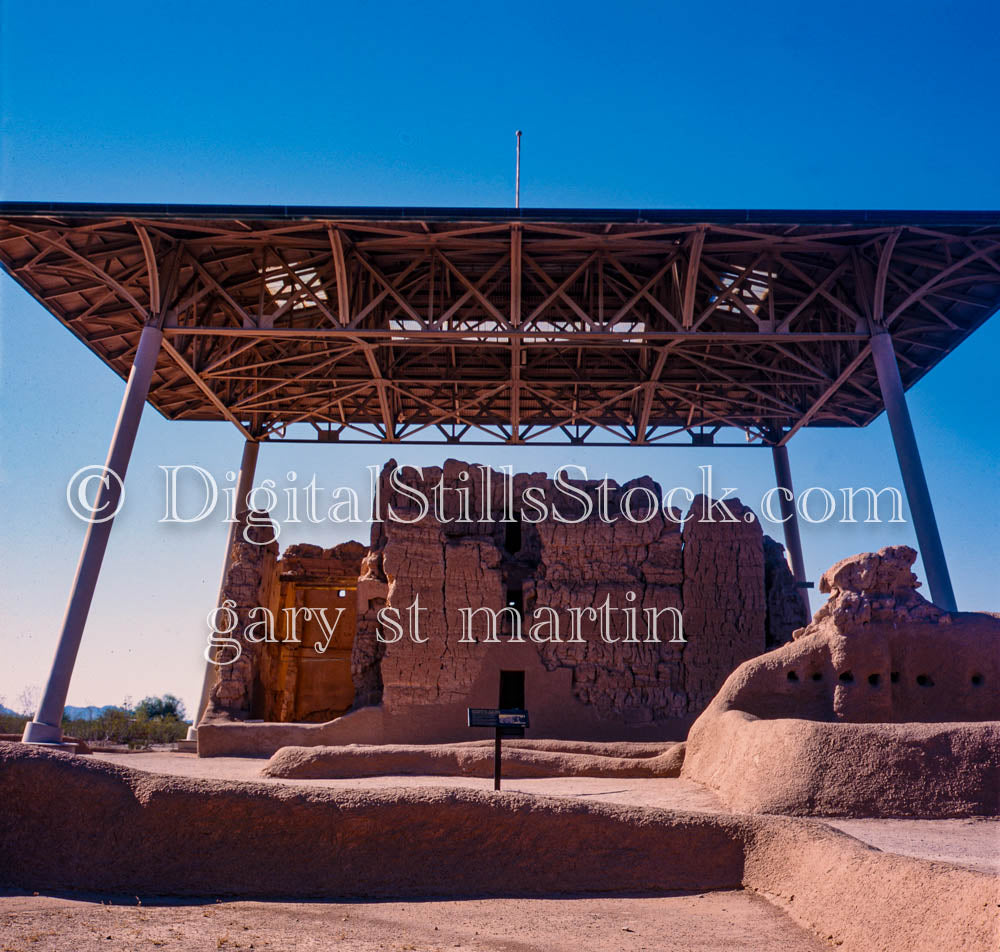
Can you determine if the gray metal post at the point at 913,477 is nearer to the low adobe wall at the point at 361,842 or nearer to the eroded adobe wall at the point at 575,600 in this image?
the eroded adobe wall at the point at 575,600

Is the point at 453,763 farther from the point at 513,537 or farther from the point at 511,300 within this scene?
the point at 511,300

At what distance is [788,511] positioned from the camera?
24.3 meters

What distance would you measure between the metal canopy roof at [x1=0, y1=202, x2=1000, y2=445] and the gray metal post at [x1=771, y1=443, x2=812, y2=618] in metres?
0.66

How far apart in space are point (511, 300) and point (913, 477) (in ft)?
26.5

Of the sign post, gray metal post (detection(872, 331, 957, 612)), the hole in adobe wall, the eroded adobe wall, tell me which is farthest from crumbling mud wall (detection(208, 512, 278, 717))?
gray metal post (detection(872, 331, 957, 612))

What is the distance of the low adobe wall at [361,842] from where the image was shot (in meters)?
6.72

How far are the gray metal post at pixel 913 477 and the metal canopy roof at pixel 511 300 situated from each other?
2.56 ft

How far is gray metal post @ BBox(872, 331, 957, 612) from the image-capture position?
1545 centimetres

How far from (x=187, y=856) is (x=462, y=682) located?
9.67 metres

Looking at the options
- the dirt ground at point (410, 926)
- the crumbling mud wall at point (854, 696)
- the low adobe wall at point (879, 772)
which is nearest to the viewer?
the dirt ground at point (410, 926)

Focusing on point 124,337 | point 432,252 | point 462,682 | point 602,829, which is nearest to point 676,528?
point 462,682

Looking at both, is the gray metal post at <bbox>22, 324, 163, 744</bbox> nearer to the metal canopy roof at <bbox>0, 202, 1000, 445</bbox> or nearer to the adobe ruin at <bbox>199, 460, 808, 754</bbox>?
the metal canopy roof at <bbox>0, 202, 1000, 445</bbox>

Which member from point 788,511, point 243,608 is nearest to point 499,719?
point 243,608

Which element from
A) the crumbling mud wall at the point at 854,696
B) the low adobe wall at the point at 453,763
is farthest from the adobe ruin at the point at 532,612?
the crumbling mud wall at the point at 854,696
